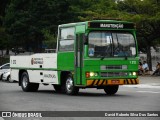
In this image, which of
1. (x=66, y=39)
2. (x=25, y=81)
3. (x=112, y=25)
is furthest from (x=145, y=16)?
(x=112, y=25)

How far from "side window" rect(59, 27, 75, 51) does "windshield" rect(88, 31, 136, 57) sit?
1114 millimetres

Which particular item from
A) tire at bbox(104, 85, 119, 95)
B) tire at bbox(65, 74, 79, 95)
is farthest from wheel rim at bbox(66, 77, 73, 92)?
tire at bbox(104, 85, 119, 95)

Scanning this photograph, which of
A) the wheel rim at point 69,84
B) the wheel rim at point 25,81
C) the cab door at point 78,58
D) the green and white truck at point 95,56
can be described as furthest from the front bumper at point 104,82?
the wheel rim at point 25,81

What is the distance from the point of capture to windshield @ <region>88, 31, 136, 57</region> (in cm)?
2080

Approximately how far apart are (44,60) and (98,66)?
3.49 metres

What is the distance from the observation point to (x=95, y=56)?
20.7m

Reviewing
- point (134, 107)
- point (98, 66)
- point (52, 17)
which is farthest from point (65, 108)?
point (52, 17)

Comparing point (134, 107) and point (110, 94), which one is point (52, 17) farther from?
point (134, 107)

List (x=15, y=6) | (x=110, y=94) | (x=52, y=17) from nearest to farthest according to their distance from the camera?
(x=110, y=94) < (x=52, y=17) < (x=15, y=6)

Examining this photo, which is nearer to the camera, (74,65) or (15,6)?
(74,65)

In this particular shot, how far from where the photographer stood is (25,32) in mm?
64938

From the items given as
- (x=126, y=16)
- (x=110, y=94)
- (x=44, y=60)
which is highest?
(x=126, y=16)

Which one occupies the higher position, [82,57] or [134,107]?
[82,57]

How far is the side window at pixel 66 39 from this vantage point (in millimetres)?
21688
